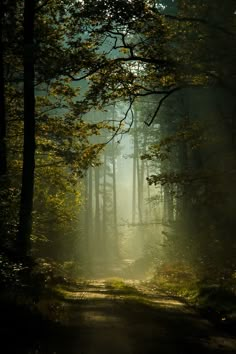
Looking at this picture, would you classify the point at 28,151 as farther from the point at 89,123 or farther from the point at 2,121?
the point at 89,123

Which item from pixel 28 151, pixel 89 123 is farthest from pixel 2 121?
pixel 89 123

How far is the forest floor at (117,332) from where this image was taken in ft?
22.5

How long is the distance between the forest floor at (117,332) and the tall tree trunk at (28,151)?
13.9ft

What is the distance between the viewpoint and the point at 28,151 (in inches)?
631

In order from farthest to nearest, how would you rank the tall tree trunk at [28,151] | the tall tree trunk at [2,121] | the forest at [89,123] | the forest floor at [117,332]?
1. the tall tree trunk at [2,121]
2. the tall tree trunk at [28,151]
3. the forest at [89,123]
4. the forest floor at [117,332]

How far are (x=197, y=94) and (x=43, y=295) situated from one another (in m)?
19.9

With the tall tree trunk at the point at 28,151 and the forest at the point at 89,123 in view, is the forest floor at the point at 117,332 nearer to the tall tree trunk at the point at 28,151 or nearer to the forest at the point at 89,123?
the forest at the point at 89,123

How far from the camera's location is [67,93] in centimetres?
1652

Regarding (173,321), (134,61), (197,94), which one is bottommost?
(173,321)

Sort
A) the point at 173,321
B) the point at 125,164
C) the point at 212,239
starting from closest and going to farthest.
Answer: the point at 173,321 < the point at 212,239 < the point at 125,164

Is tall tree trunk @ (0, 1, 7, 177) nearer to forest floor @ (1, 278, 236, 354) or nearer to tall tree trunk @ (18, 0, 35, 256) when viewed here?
tall tree trunk @ (18, 0, 35, 256)

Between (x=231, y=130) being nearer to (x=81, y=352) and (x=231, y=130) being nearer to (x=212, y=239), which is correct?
(x=212, y=239)

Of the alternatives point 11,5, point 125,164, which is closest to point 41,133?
point 11,5

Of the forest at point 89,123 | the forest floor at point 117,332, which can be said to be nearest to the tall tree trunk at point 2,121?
the forest at point 89,123
